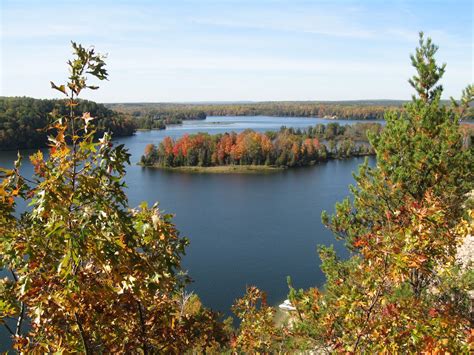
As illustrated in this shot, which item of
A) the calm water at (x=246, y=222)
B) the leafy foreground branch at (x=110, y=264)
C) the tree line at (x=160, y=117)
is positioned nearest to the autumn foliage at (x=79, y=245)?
the leafy foreground branch at (x=110, y=264)

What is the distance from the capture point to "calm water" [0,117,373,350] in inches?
655

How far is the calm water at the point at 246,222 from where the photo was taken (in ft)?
54.6

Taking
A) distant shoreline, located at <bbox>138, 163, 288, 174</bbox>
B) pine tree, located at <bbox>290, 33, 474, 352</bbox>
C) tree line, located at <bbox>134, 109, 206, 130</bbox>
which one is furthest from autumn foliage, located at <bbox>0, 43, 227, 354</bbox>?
tree line, located at <bbox>134, 109, 206, 130</bbox>

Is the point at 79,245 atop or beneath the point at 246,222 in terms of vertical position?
atop

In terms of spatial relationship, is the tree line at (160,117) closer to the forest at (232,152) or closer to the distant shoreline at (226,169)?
the forest at (232,152)

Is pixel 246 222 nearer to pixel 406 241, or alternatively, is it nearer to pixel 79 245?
pixel 406 241

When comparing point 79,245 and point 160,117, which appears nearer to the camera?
point 79,245

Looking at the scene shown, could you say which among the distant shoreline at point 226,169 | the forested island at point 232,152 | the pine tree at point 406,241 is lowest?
the distant shoreline at point 226,169

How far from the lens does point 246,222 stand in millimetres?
24047

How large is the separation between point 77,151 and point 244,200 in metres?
27.9

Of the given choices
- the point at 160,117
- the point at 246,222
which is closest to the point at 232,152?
the point at 246,222

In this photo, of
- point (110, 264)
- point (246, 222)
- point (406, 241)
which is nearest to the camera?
point (110, 264)

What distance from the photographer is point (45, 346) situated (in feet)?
6.05

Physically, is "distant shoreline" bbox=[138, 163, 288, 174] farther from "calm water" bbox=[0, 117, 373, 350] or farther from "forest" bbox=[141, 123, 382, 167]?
"calm water" bbox=[0, 117, 373, 350]
